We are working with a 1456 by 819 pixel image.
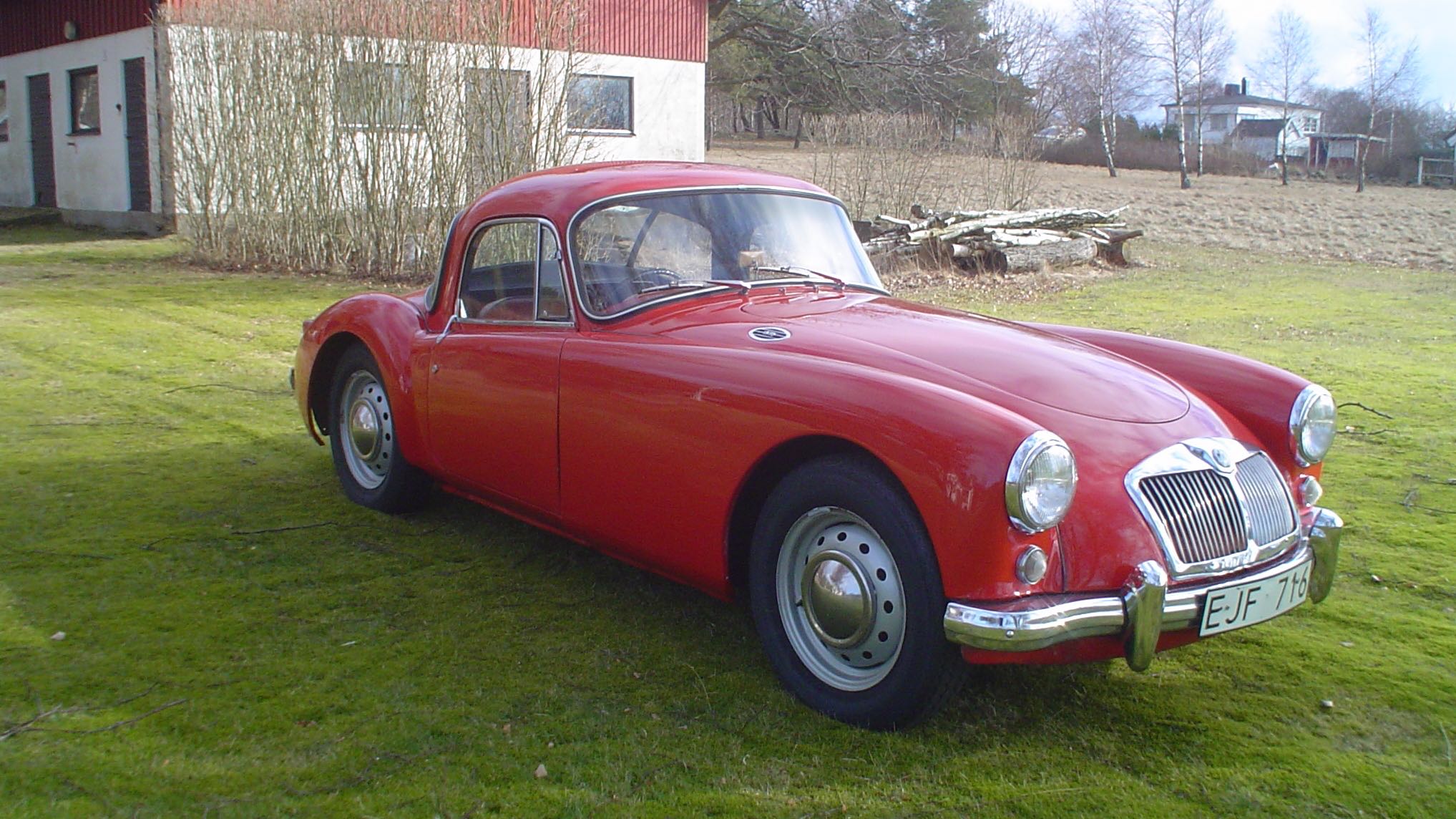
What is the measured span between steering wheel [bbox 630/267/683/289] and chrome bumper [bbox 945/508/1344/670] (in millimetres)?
1842

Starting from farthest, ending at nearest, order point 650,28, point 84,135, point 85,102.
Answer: point 650,28
point 85,102
point 84,135

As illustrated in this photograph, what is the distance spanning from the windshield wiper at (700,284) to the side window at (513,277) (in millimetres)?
346

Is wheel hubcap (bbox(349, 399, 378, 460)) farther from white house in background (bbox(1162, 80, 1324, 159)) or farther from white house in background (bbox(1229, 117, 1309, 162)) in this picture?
white house in background (bbox(1162, 80, 1324, 159))

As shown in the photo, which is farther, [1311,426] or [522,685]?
[1311,426]

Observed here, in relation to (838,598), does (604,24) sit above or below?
above

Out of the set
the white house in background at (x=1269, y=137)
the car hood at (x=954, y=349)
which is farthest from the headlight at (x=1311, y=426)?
the white house in background at (x=1269, y=137)

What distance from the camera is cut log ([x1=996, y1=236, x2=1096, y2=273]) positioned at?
15156mm

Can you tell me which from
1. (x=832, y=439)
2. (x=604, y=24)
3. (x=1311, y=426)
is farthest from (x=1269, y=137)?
(x=832, y=439)

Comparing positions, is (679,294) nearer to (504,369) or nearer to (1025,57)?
(504,369)

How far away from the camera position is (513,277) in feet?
15.2

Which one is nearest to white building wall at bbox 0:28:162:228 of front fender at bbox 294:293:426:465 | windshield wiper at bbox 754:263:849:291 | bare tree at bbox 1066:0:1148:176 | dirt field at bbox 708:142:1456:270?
dirt field at bbox 708:142:1456:270

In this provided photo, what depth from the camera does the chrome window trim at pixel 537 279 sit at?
4242 mm

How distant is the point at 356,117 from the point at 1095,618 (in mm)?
12314

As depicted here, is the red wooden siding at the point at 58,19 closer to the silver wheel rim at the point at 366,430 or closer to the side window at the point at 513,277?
the silver wheel rim at the point at 366,430
